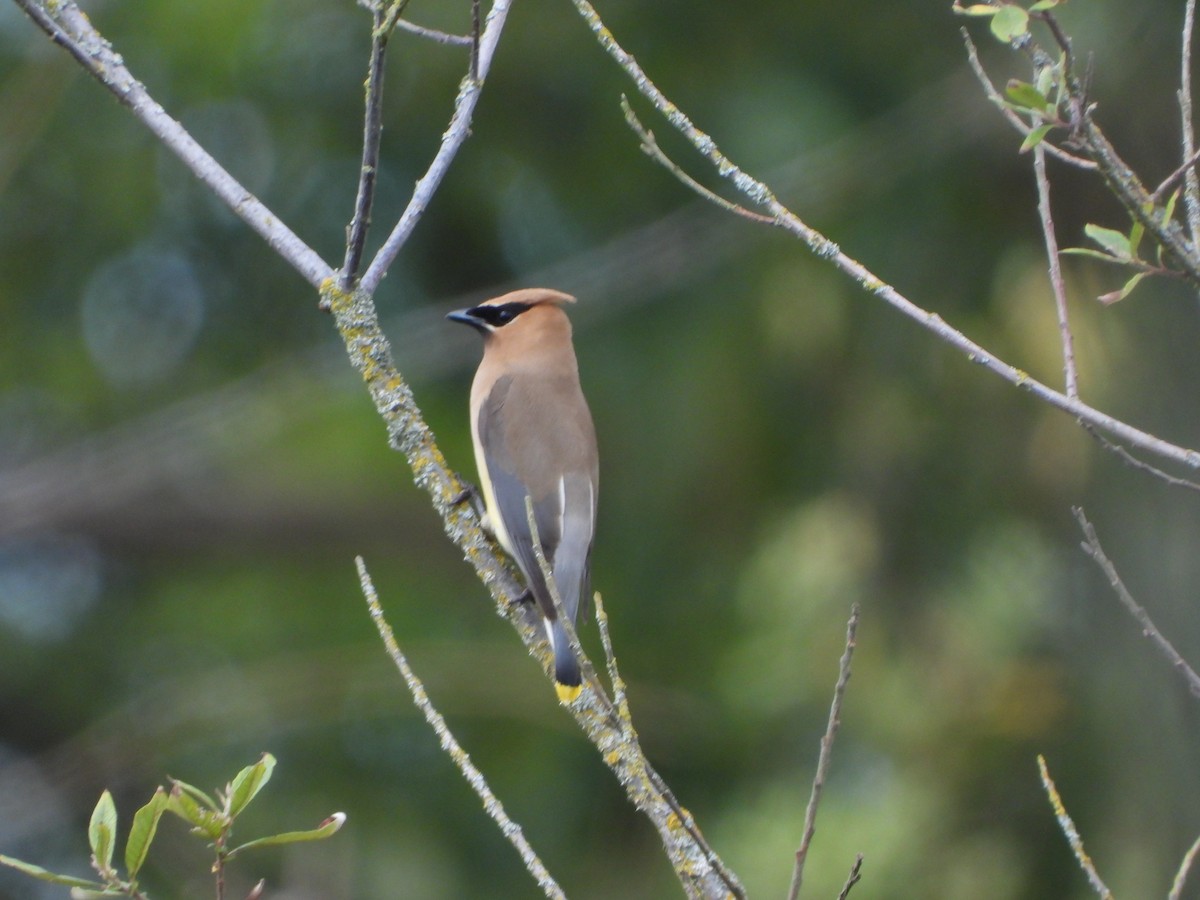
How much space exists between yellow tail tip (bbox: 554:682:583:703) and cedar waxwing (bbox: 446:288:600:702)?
3.05 ft

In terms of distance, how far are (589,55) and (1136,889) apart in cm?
409

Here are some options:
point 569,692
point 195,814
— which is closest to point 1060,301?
point 569,692

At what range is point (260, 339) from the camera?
830cm

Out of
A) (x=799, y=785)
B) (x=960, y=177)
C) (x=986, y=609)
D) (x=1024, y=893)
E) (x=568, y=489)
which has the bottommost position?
(x=1024, y=893)

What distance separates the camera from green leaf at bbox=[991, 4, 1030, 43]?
2.21 metres

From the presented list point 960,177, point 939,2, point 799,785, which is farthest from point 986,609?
point 939,2

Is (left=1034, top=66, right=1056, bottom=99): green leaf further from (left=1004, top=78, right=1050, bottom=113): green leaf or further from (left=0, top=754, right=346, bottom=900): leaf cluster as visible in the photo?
(left=0, top=754, right=346, bottom=900): leaf cluster

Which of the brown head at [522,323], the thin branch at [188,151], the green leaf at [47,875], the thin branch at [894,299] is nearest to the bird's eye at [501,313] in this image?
the brown head at [522,323]

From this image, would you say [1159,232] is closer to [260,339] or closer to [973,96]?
[973,96]

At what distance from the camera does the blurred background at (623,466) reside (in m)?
6.62

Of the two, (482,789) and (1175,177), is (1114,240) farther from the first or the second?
(482,789)

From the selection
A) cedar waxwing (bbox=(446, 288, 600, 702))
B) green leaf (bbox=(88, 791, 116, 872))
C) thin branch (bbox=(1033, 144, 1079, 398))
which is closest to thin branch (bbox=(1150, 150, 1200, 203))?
thin branch (bbox=(1033, 144, 1079, 398))

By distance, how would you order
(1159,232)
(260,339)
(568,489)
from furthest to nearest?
(260,339) → (568,489) → (1159,232)

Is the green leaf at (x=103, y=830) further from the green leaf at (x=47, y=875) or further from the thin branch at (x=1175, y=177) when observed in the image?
the thin branch at (x=1175, y=177)
